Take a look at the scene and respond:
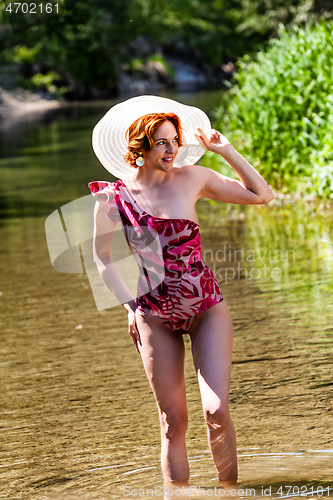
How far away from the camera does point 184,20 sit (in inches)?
2440

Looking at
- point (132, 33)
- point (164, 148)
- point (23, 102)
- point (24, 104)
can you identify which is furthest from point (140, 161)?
point (132, 33)

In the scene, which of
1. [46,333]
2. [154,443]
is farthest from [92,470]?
[46,333]

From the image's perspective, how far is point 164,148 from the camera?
285 cm

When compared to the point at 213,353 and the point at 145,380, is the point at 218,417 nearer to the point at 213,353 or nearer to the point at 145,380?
the point at 213,353

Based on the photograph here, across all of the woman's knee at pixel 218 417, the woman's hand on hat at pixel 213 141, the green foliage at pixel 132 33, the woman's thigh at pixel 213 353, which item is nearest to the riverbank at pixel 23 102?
the green foliage at pixel 132 33

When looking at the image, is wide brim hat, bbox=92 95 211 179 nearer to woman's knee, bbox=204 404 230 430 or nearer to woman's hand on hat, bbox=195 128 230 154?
woman's hand on hat, bbox=195 128 230 154

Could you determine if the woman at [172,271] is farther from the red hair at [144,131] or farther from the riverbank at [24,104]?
the riverbank at [24,104]

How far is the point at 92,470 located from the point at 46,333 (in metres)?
2.13

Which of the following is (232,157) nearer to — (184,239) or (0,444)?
(184,239)

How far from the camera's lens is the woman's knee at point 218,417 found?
267 cm

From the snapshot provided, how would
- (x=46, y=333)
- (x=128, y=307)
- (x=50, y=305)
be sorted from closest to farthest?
1. (x=128, y=307)
2. (x=46, y=333)
3. (x=50, y=305)

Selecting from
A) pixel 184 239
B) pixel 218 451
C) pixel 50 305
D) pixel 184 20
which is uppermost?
pixel 184 20

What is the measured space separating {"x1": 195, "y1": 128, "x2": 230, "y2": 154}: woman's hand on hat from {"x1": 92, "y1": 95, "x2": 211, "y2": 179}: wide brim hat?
31 millimetres

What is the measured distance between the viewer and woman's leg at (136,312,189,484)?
2.85 m
